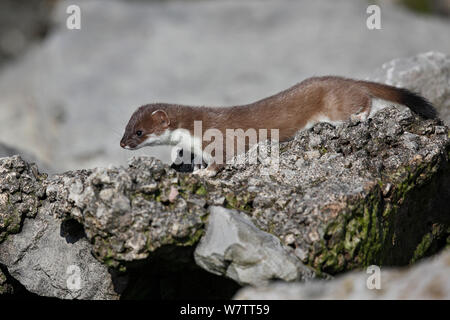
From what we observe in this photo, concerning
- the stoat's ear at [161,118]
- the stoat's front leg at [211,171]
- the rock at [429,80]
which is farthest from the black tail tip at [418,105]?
the stoat's ear at [161,118]

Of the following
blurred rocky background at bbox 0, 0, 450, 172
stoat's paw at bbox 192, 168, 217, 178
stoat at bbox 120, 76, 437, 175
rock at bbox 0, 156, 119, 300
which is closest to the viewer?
rock at bbox 0, 156, 119, 300

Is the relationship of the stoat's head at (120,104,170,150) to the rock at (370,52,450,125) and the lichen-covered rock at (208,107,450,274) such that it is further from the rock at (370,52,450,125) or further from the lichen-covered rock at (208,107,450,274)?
the rock at (370,52,450,125)

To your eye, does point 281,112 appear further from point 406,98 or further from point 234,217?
point 234,217

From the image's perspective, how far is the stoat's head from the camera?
552 cm

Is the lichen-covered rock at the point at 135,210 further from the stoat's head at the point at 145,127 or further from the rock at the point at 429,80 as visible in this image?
the rock at the point at 429,80

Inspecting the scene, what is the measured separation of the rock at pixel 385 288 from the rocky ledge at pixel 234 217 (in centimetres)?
31

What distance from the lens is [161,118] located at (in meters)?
5.57

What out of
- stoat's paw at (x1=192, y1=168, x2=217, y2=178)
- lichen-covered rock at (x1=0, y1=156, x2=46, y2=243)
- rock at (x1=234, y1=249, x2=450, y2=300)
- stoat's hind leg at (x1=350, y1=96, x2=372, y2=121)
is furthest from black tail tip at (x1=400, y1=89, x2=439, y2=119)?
lichen-covered rock at (x1=0, y1=156, x2=46, y2=243)

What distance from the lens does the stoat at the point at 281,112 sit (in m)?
5.60
